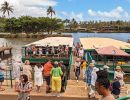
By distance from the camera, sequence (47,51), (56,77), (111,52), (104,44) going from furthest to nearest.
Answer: (104,44), (47,51), (111,52), (56,77)

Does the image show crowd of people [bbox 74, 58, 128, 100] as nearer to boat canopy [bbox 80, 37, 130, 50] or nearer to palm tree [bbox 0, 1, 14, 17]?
boat canopy [bbox 80, 37, 130, 50]

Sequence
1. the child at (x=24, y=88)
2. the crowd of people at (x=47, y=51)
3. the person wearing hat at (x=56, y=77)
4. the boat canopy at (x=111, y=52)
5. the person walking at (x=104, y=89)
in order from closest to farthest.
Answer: the person walking at (x=104, y=89) < the child at (x=24, y=88) < the person wearing hat at (x=56, y=77) < the boat canopy at (x=111, y=52) < the crowd of people at (x=47, y=51)

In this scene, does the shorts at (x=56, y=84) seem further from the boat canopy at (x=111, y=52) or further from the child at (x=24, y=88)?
the boat canopy at (x=111, y=52)

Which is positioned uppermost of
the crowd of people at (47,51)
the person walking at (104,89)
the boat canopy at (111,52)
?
the person walking at (104,89)

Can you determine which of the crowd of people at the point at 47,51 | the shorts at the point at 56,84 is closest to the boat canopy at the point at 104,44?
the crowd of people at the point at 47,51

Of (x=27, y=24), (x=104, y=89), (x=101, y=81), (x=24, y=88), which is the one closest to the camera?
(x=104, y=89)

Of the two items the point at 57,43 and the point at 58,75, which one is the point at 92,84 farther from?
the point at 57,43

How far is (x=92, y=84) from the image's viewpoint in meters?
16.5

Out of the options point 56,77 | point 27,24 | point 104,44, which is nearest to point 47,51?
point 104,44

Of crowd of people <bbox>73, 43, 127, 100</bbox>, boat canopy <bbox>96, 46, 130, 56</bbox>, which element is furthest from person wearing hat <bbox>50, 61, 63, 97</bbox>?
boat canopy <bbox>96, 46, 130, 56</bbox>

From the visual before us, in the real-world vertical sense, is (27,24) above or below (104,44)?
below

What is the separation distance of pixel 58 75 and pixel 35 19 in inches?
4322

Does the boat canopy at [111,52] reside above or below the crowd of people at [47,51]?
above

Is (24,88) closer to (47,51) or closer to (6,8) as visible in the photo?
(47,51)
